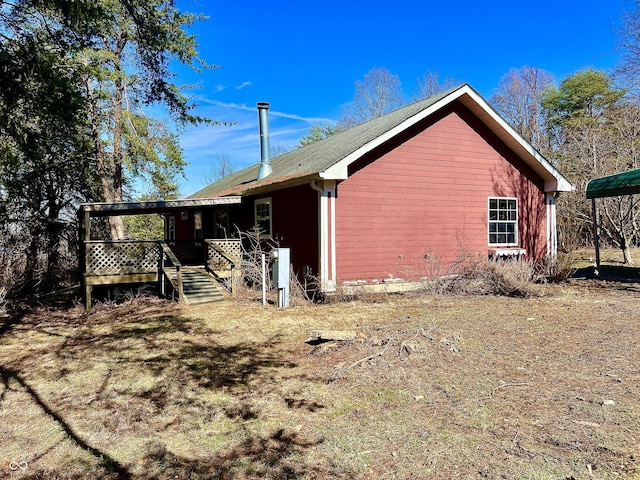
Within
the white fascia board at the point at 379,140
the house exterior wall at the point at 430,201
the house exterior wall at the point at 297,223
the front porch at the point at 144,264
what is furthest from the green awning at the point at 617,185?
the front porch at the point at 144,264

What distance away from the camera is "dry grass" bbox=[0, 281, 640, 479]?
10.8 ft

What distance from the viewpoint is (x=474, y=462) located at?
3168 mm

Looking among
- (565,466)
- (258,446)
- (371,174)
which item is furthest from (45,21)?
(565,466)

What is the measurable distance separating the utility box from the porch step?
211cm

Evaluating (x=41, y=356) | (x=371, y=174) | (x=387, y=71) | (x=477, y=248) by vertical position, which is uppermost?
(x=387, y=71)

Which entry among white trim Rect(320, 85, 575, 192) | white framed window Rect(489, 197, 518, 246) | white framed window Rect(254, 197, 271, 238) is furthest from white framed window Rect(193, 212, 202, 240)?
white framed window Rect(489, 197, 518, 246)

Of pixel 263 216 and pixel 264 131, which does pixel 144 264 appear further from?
pixel 264 131

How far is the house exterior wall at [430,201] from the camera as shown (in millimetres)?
11055

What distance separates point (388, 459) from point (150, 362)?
4.11 m

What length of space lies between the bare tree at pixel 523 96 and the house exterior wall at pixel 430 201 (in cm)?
2083

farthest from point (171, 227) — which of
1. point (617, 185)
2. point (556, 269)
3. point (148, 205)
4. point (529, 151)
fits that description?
point (617, 185)

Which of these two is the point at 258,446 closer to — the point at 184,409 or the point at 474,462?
the point at 184,409

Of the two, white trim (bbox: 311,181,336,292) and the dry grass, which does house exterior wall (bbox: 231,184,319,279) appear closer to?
white trim (bbox: 311,181,336,292)

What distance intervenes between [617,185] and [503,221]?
121 inches
